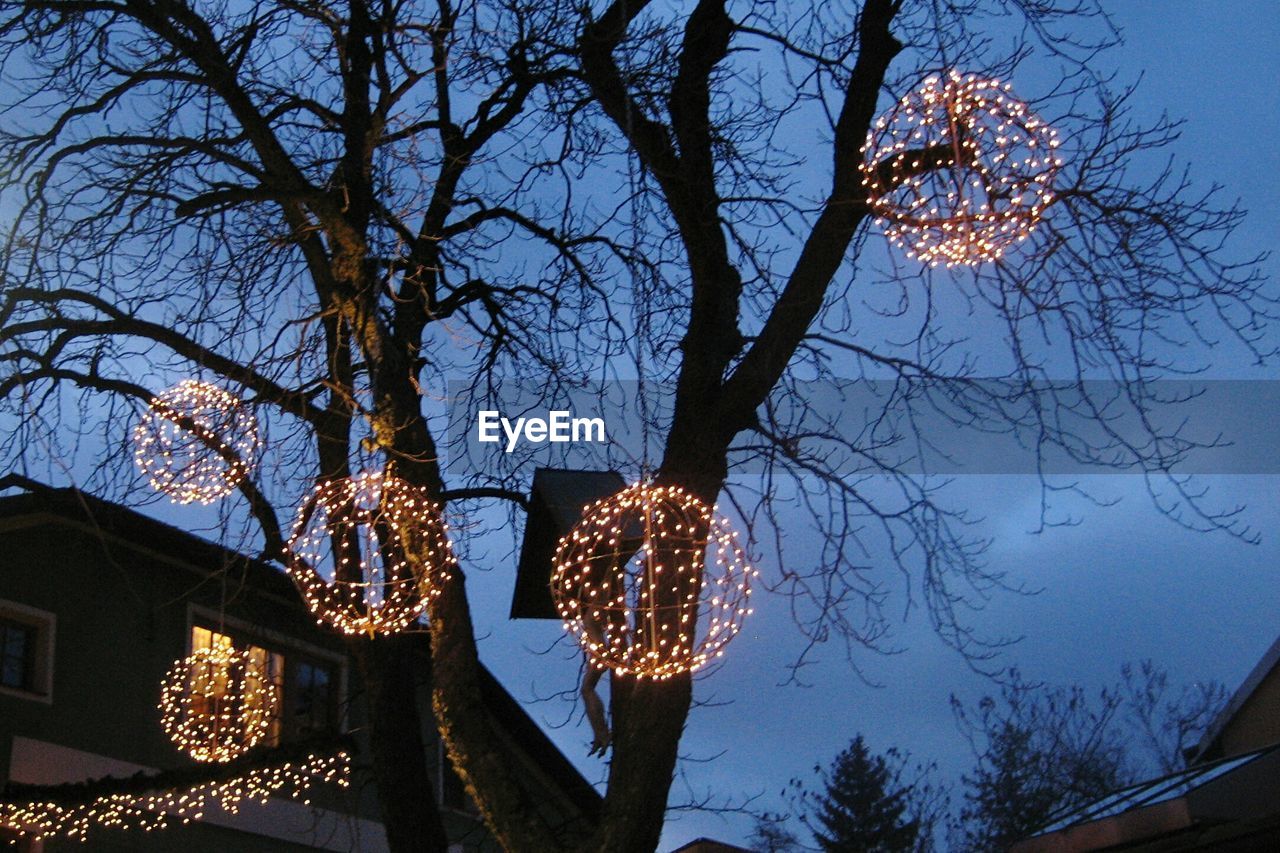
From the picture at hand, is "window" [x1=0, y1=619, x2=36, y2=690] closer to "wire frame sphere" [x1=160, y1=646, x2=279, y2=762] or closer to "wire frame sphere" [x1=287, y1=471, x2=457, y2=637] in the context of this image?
"wire frame sphere" [x1=160, y1=646, x2=279, y2=762]

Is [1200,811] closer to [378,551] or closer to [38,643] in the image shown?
[378,551]

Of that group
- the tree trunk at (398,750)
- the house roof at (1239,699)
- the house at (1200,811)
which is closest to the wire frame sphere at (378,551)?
the tree trunk at (398,750)

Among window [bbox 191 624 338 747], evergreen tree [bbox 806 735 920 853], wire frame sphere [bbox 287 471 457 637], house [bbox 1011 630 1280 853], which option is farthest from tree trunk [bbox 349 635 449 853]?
evergreen tree [bbox 806 735 920 853]

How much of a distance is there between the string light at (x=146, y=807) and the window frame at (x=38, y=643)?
1058 mm

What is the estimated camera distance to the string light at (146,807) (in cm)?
1049

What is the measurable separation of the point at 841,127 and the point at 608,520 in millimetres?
2511

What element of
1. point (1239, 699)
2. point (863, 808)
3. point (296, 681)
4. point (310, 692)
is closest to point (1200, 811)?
point (1239, 699)

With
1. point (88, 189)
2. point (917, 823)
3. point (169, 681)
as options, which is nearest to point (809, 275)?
point (88, 189)

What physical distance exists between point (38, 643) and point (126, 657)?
0.88 metres

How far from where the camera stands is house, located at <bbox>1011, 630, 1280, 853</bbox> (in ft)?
28.0

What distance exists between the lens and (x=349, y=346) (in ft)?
29.6

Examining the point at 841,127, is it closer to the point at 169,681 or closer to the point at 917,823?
the point at 169,681

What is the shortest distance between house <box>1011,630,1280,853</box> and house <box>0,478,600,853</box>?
3.41m

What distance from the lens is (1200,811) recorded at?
1041cm
